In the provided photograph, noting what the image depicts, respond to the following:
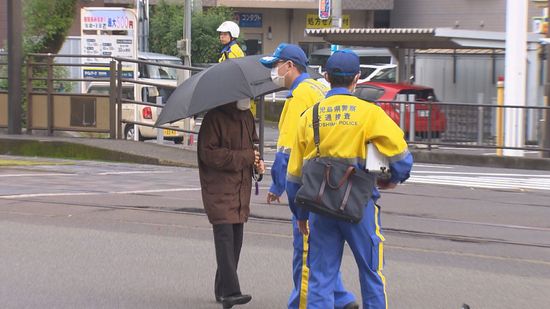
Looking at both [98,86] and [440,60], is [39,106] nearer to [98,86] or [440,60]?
[98,86]

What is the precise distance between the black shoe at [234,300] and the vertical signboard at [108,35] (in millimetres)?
14146

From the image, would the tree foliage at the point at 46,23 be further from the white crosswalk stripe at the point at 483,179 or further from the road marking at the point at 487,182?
the road marking at the point at 487,182

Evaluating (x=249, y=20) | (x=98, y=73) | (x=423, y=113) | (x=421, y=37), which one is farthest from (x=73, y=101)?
(x=249, y=20)

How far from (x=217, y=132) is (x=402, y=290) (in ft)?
6.56

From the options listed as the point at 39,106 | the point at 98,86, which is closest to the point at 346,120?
the point at 39,106

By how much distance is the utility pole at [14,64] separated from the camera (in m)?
17.6

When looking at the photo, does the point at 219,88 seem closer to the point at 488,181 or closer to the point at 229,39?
the point at 229,39

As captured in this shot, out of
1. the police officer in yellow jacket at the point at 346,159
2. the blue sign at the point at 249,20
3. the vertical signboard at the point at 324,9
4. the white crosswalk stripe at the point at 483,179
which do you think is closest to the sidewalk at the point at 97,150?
the white crosswalk stripe at the point at 483,179

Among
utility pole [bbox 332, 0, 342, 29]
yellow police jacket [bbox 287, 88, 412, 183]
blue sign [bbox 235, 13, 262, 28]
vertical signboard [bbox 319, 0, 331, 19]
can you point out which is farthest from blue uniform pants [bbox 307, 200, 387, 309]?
blue sign [bbox 235, 13, 262, 28]

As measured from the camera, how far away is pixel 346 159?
18.3 ft

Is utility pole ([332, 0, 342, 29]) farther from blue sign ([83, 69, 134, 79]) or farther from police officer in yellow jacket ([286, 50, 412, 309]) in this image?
police officer in yellow jacket ([286, 50, 412, 309])

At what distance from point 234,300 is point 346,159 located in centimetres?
187

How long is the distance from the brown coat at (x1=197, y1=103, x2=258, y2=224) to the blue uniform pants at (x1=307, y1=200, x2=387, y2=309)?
4.04ft

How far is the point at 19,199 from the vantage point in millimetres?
12000
